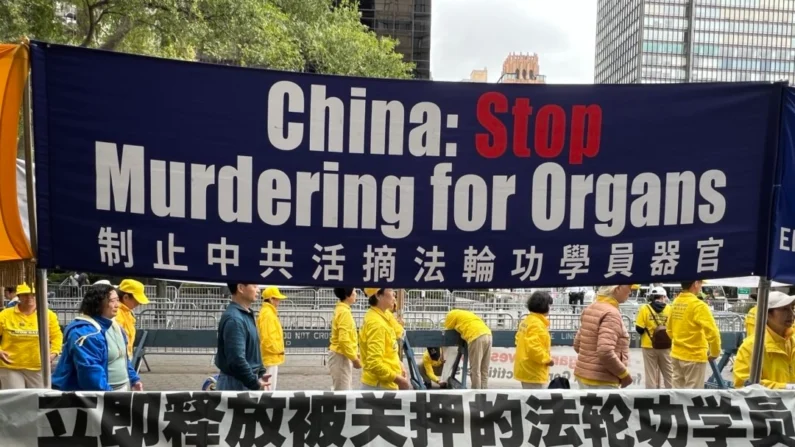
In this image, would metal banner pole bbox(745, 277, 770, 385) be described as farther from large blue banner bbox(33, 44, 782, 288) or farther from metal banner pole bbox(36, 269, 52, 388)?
metal banner pole bbox(36, 269, 52, 388)

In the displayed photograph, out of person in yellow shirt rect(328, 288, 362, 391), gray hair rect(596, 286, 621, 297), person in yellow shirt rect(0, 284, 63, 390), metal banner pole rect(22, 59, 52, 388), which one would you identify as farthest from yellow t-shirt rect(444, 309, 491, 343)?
metal banner pole rect(22, 59, 52, 388)

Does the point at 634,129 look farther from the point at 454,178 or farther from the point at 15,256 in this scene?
the point at 15,256

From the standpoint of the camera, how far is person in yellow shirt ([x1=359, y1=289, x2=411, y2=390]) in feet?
18.8

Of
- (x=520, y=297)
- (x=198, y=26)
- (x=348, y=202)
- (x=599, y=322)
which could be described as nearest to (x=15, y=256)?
(x=348, y=202)

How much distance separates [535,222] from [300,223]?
1.25m

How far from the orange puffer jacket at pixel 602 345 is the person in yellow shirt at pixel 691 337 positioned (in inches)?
90.9

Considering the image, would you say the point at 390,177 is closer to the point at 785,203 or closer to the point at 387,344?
the point at 785,203

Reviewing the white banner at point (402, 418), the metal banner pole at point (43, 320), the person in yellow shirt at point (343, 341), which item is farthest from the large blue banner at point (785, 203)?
the person in yellow shirt at point (343, 341)

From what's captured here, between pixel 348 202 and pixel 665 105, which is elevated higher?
pixel 665 105

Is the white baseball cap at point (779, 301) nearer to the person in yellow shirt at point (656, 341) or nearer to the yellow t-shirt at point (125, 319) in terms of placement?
the person in yellow shirt at point (656, 341)

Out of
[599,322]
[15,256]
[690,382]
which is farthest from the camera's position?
[690,382]

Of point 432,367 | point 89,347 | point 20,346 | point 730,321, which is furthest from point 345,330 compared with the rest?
point 730,321

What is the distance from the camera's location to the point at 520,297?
25016 mm

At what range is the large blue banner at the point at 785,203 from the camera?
3.88 meters
